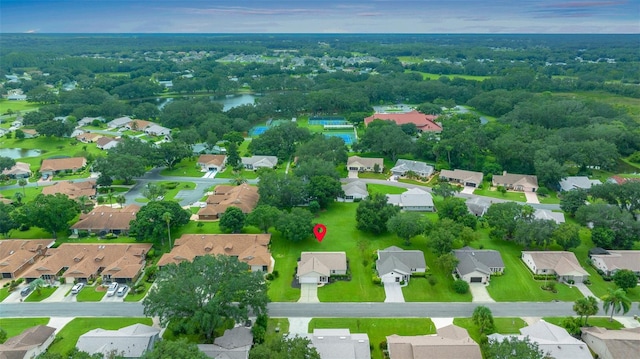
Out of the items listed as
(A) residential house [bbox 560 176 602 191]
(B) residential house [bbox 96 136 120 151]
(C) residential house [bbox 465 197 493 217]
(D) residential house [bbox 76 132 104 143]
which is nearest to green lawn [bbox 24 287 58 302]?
(C) residential house [bbox 465 197 493 217]

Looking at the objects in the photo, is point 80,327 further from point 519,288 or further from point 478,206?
point 478,206

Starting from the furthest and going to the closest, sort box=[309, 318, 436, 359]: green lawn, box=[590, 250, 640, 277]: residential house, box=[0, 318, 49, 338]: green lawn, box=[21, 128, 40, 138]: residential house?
box=[21, 128, 40, 138]: residential house
box=[590, 250, 640, 277]: residential house
box=[0, 318, 49, 338]: green lawn
box=[309, 318, 436, 359]: green lawn

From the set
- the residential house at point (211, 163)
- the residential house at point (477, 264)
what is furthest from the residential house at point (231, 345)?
the residential house at point (211, 163)

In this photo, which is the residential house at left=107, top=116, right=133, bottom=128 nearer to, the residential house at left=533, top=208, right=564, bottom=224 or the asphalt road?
the asphalt road

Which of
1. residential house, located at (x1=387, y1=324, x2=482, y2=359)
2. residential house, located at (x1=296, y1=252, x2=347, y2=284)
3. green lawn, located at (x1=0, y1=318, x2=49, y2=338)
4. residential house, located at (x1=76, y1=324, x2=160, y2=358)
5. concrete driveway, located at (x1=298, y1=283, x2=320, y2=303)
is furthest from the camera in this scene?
residential house, located at (x1=296, y1=252, x2=347, y2=284)

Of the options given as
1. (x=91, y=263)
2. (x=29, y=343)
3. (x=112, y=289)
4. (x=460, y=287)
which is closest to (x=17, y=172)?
(x=91, y=263)

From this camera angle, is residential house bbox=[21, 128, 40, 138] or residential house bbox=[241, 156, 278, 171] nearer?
residential house bbox=[241, 156, 278, 171]

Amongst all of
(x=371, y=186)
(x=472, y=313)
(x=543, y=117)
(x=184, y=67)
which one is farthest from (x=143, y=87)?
(x=472, y=313)
